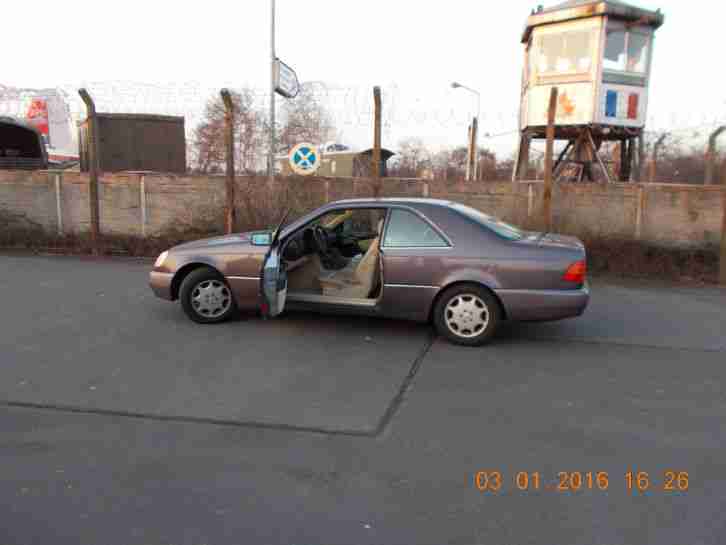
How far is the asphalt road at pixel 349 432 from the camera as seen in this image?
115 inches

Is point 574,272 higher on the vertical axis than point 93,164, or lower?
lower

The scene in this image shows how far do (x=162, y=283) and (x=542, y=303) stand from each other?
4.18 metres

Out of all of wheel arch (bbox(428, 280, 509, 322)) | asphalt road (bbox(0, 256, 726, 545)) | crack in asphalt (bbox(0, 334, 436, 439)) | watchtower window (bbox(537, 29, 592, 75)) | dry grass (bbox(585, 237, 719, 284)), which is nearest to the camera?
asphalt road (bbox(0, 256, 726, 545))

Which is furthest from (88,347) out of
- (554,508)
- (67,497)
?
(554,508)

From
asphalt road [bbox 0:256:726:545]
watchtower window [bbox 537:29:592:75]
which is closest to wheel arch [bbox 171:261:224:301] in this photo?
asphalt road [bbox 0:256:726:545]

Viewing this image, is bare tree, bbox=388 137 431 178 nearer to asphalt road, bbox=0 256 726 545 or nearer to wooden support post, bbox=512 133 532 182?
wooden support post, bbox=512 133 532 182

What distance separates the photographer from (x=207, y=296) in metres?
6.64

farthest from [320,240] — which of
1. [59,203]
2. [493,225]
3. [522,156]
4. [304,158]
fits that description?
[522,156]

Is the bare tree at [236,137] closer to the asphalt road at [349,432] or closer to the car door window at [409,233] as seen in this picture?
the car door window at [409,233]

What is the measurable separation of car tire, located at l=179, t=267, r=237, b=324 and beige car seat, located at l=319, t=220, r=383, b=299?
1097 mm

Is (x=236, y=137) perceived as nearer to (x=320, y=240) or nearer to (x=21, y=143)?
(x=21, y=143)

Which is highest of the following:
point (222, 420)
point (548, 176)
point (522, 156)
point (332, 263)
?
point (522, 156)

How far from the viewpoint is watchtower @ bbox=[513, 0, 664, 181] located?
15.6 meters
